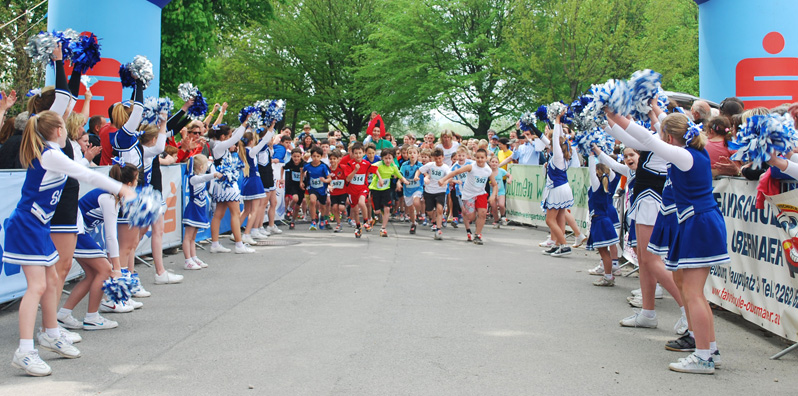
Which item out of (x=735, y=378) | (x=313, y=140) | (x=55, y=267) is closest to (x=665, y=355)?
(x=735, y=378)

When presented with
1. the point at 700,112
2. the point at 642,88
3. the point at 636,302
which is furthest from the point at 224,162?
the point at 642,88

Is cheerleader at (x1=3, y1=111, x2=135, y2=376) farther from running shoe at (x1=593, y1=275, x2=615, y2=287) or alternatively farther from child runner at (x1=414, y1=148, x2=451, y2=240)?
child runner at (x1=414, y1=148, x2=451, y2=240)

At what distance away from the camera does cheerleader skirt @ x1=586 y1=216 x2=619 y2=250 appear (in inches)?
339

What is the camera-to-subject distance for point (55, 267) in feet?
17.7

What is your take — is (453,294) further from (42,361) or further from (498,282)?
(42,361)

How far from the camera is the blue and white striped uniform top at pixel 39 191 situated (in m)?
5.07

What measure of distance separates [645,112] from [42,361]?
4.65m

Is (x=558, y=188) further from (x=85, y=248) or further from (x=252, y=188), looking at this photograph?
(x=85, y=248)

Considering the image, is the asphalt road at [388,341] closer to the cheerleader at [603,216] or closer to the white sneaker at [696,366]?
the white sneaker at [696,366]

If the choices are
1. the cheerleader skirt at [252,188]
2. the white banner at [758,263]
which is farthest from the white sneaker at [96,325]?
the cheerleader skirt at [252,188]

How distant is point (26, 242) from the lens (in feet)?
16.4

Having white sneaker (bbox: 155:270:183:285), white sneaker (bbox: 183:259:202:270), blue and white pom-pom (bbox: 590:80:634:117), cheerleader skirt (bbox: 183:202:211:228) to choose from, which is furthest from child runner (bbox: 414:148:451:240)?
blue and white pom-pom (bbox: 590:80:634:117)

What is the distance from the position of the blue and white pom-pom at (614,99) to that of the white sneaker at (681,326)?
2174mm

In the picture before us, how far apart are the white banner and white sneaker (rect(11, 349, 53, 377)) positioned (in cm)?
572
